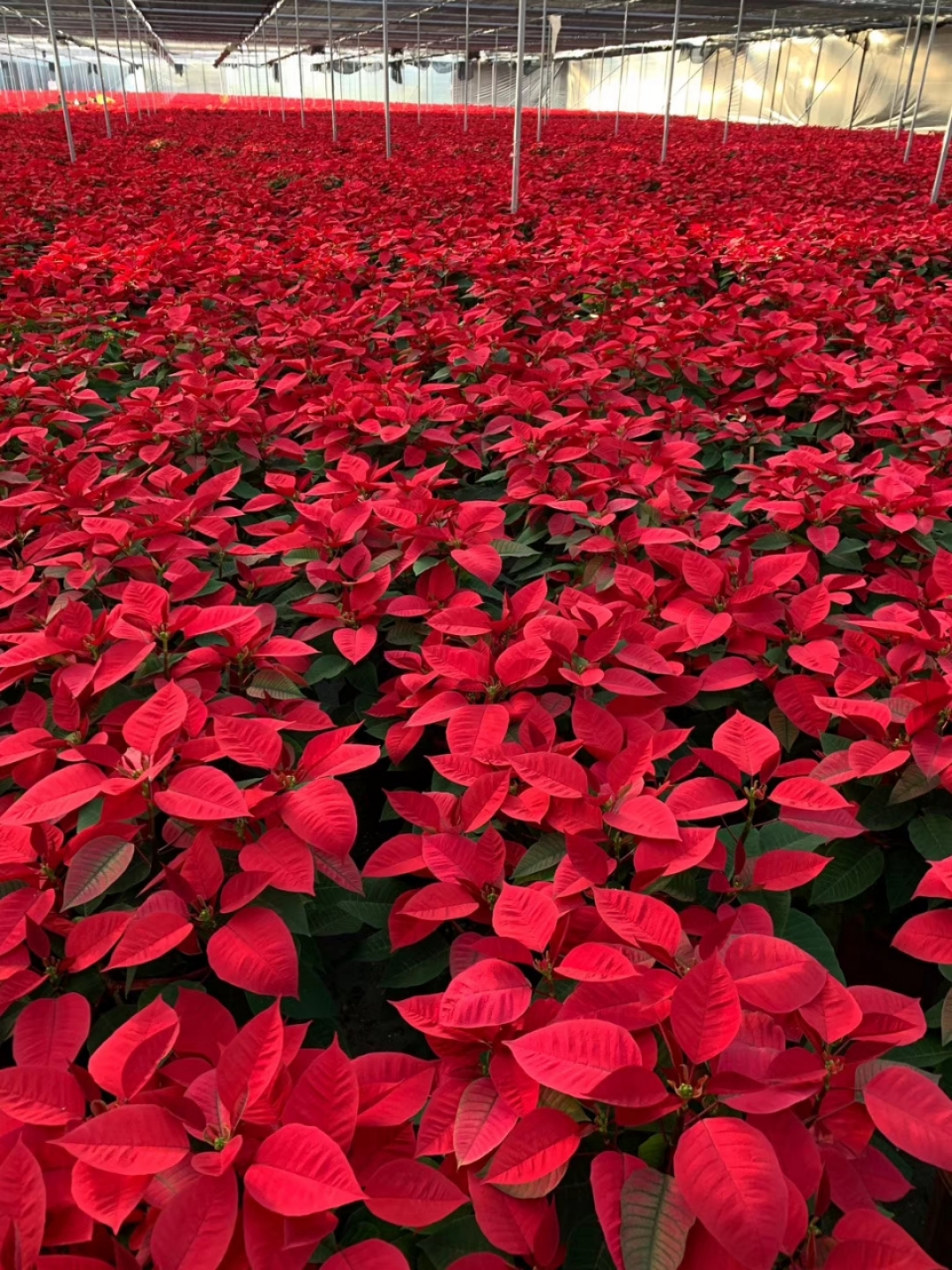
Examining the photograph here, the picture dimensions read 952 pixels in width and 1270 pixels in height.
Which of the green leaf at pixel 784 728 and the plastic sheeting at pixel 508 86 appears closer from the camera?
the green leaf at pixel 784 728

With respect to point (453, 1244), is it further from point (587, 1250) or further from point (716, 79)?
point (716, 79)

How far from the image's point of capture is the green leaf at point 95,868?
941mm

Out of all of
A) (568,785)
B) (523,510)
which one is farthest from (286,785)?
(523,510)

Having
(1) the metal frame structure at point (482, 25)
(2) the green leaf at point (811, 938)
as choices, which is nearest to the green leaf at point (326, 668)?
(2) the green leaf at point (811, 938)

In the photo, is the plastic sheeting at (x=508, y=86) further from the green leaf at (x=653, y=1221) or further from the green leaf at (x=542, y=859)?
the green leaf at (x=653, y=1221)

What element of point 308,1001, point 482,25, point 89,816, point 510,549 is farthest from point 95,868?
point 482,25

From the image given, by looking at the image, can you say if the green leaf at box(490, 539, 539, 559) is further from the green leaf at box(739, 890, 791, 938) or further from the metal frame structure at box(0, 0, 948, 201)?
the metal frame structure at box(0, 0, 948, 201)

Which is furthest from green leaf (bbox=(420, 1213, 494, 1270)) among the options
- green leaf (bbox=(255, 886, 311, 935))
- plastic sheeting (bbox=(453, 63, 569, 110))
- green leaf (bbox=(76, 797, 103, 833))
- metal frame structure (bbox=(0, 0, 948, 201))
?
plastic sheeting (bbox=(453, 63, 569, 110))

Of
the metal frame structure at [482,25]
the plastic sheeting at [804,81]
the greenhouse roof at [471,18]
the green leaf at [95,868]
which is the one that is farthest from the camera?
the plastic sheeting at [804,81]

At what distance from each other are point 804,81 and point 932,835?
84.4 feet

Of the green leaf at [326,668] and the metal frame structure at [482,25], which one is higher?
the metal frame structure at [482,25]

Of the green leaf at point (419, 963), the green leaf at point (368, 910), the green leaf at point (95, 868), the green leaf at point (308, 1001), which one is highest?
the green leaf at point (95, 868)

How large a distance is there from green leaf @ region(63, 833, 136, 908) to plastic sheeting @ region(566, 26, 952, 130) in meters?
18.5

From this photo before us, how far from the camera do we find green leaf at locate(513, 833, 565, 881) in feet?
3.44
